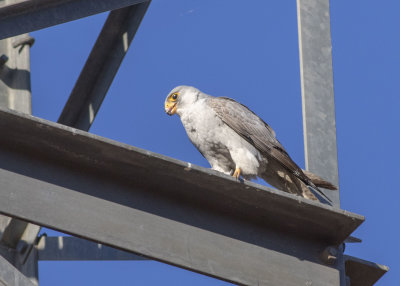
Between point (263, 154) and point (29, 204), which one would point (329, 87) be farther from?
point (29, 204)

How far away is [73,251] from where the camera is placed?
6691 millimetres

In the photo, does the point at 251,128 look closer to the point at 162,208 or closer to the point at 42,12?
the point at 42,12

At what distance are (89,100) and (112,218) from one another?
3.07 meters

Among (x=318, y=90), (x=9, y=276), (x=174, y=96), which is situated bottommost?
(x=9, y=276)

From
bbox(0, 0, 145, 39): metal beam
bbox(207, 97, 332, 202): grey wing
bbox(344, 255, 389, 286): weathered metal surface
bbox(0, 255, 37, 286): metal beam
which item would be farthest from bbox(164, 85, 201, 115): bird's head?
bbox(0, 255, 37, 286): metal beam

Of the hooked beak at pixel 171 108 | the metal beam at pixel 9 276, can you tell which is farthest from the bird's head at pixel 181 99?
the metal beam at pixel 9 276

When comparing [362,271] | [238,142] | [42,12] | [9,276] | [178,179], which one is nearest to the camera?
[9,276]

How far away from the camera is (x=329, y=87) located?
5160 millimetres

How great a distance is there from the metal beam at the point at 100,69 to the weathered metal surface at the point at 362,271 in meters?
2.80

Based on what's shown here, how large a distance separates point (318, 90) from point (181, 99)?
1.87 metres

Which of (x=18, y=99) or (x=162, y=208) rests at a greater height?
(x=18, y=99)

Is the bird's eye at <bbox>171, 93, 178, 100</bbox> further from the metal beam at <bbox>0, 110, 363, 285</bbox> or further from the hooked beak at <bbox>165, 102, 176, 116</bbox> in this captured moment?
the metal beam at <bbox>0, 110, 363, 285</bbox>

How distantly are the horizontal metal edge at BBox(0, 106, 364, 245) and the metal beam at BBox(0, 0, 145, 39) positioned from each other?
1.13 m

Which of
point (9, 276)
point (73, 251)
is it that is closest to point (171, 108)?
point (73, 251)
